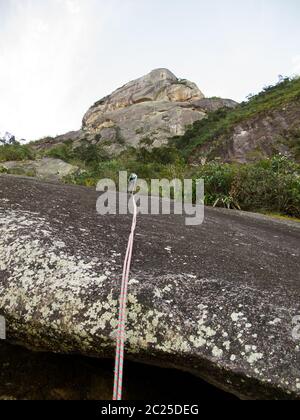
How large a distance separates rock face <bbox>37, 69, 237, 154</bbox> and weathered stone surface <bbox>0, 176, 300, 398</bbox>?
31456mm

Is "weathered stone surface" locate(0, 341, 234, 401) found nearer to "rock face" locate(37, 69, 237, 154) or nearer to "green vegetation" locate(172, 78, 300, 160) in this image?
"green vegetation" locate(172, 78, 300, 160)

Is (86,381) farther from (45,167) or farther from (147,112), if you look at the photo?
(147,112)

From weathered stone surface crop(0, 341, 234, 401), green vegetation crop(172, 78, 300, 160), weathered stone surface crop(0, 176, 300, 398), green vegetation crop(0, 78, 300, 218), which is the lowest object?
weathered stone surface crop(0, 341, 234, 401)

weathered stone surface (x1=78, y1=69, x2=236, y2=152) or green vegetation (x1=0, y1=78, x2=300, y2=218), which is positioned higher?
weathered stone surface (x1=78, y1=69, x2=236, y2=152)

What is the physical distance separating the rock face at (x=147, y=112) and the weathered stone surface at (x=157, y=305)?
31456 mm

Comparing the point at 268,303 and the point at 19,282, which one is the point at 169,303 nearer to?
the point at 268,303

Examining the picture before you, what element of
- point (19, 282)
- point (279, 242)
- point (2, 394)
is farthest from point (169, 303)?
point (279, 242)

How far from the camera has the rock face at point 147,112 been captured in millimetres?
36062

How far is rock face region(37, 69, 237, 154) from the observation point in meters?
36.1

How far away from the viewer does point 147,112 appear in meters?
41.9

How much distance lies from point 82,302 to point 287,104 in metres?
25.7

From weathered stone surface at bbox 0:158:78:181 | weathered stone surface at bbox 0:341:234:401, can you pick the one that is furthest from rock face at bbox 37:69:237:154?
weathered stone surface at bbox 0:341:234:401

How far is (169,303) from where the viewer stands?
1.67 m

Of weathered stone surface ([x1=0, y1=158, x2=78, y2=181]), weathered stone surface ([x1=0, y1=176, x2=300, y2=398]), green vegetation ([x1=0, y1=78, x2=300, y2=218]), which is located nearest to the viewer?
weathered stone surface ([x1=0, y1=176, x2=300, y2=398])
